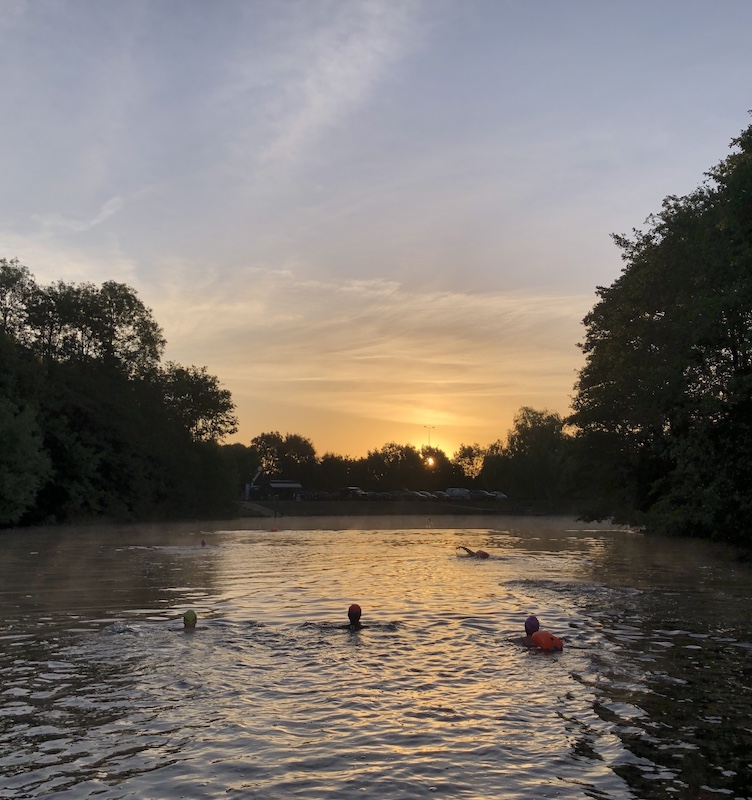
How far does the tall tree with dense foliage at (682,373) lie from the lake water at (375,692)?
9.64 metres

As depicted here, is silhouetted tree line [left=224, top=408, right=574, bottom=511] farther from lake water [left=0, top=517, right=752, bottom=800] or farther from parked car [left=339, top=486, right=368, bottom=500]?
lake water [left=0, top=517, right=752, bottom=800]

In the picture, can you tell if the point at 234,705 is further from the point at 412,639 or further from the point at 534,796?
the point at 412,639

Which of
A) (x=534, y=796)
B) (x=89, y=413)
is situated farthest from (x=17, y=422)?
(x=534, y=796)

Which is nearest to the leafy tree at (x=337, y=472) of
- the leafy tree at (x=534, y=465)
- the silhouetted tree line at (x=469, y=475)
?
the silhouetted tree line at (x=469, y=475)

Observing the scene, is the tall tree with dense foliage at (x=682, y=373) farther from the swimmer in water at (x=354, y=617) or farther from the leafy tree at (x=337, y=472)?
the leafy tree at (x=337, y=472)

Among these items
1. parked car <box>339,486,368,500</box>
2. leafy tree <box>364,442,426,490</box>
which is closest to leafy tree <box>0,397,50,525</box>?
parked car <box>339,486,368,500</box>

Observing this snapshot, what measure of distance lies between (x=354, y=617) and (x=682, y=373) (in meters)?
24.9

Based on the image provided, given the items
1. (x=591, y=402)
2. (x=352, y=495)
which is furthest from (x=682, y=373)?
(x=352, y=495)

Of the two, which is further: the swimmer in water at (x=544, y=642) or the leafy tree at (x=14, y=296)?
the leafy tree at (x=14, y=296)

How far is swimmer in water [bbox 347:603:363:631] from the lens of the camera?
18391 millimetres

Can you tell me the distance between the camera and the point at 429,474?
568 ft

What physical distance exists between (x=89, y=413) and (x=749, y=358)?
199 ft

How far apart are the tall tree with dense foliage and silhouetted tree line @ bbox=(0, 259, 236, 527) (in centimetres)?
4192

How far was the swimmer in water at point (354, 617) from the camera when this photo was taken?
60.3ft
